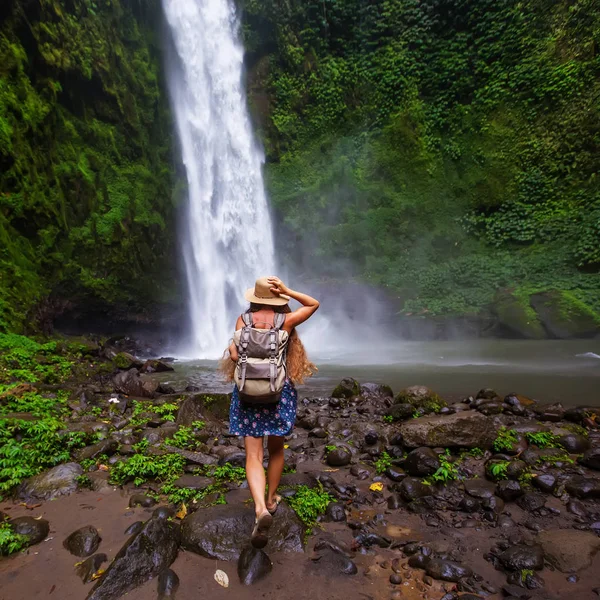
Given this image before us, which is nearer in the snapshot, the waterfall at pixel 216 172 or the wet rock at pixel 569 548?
the wet rock at pixel 569 548

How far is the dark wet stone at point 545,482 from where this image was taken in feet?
10.4

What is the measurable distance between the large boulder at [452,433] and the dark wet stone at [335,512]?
4.17 ft

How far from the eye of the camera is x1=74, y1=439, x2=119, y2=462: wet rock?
3.71 meters

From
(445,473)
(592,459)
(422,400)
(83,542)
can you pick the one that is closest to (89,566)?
(83,542)

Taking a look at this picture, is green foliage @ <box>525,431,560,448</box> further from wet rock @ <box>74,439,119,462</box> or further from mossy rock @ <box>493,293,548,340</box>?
mossy rock @ <box>493,293,548,340</box>

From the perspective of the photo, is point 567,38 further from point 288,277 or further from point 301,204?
point 288,277

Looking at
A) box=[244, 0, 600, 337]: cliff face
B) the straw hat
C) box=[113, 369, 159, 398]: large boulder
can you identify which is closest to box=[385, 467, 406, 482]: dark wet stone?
the straw hat

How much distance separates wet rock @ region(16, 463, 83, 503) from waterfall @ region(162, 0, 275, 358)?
35.1ft

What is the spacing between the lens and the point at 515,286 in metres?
15.5

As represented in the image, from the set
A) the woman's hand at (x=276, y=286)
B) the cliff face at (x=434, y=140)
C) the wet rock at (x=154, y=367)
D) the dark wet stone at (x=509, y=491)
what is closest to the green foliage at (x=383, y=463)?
the dark wet stone at (x=509, y=491)

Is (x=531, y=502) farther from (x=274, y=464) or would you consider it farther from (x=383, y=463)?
(x=274, y=464)

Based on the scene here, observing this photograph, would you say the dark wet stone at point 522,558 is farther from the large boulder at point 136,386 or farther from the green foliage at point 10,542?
the large boulder at point 136,386

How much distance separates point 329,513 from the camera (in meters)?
2.94

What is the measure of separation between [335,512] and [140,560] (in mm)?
1336
